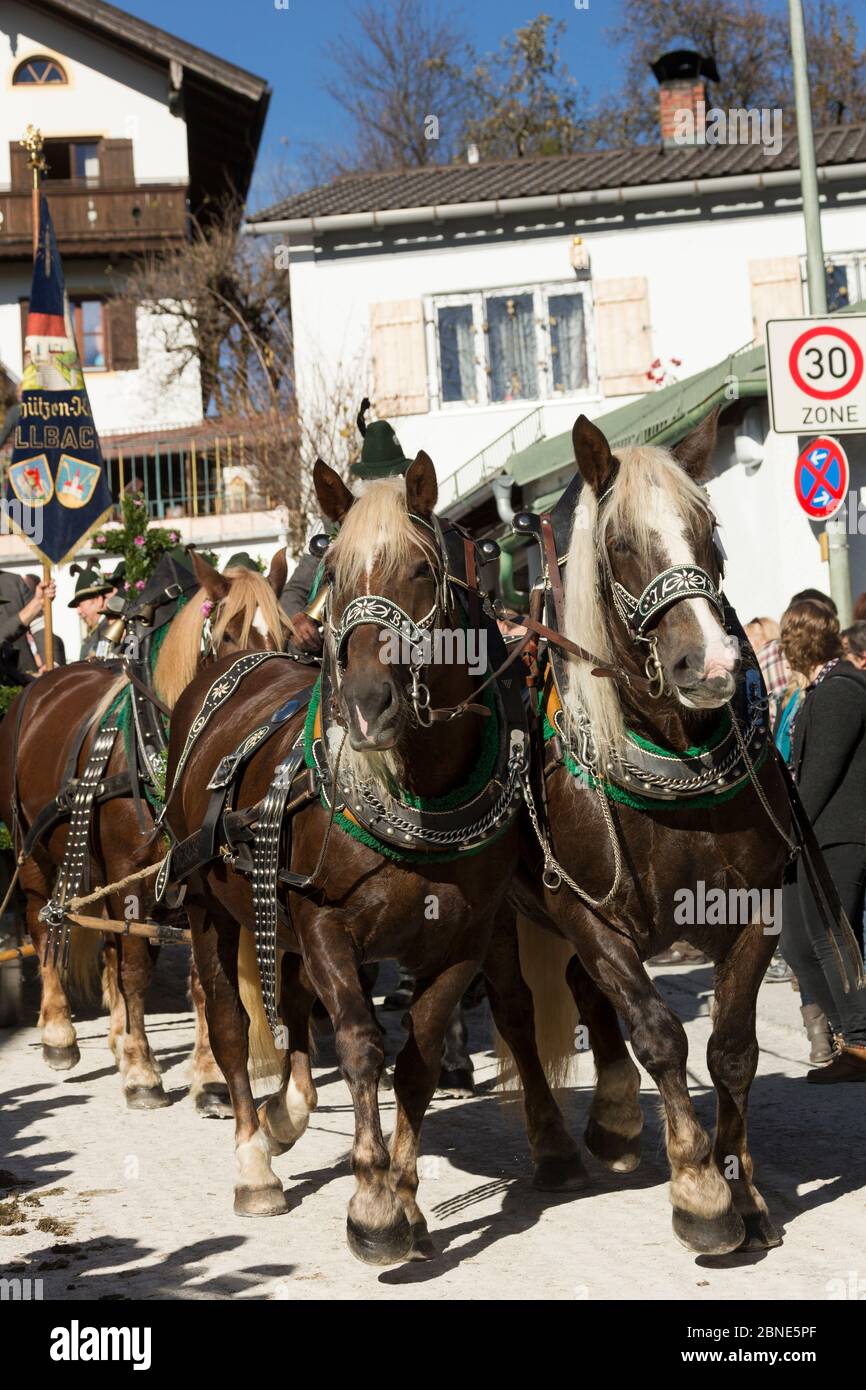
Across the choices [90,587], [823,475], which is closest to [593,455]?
[823,475]

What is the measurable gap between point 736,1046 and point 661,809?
0.70m

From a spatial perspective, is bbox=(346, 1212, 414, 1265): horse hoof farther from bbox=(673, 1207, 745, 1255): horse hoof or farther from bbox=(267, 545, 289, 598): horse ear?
bbox=(267, 545, 289, 598): horse ear

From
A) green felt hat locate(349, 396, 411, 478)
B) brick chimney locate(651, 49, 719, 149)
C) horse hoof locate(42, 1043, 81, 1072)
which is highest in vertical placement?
brick chimney locate(651, 49, 719, 149)

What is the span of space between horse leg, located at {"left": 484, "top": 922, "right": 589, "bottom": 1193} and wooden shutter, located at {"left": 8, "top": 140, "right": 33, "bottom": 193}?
32.1 m

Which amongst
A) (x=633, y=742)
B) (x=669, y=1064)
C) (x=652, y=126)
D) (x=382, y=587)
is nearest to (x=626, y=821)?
(x=633, y=742)

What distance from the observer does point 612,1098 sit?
586 cm

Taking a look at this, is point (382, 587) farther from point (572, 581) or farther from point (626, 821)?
point (626, 821)

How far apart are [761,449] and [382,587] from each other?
10.6m

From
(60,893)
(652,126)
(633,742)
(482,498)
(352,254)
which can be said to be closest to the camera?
(633,742)

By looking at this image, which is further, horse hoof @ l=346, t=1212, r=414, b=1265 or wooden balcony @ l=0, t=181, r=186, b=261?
wooden balcony @ l=0, t=181, r=186, b=261

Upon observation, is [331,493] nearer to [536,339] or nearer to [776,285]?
[536,339]

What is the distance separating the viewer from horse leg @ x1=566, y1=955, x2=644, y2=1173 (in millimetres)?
5863

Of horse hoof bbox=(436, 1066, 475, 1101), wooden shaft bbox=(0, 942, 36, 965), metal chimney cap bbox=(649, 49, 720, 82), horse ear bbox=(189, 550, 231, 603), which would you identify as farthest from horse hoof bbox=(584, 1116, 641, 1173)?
metal chimney cap bbox=(649, 49, 720, 82)

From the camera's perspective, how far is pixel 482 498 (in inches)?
755
